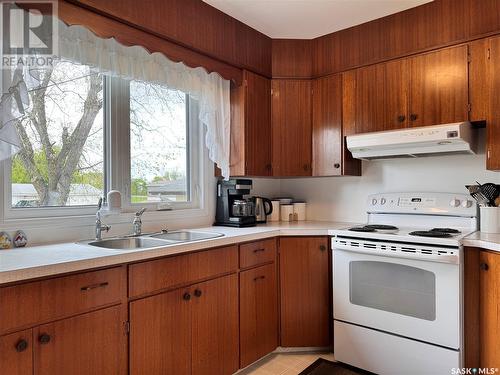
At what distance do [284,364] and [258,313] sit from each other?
0.41 meters

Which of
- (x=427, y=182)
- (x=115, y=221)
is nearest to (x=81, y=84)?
(x=115, y=221)

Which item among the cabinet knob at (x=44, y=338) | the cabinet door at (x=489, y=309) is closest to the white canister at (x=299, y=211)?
the cabinet door at (x=489, y=309)

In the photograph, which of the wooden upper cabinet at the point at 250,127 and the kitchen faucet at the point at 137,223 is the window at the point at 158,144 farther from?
the wooden upper cabinet at the point at 250,127

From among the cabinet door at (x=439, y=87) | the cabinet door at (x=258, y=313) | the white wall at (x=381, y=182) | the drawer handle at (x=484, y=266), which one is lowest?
the cabinet door at (x=258, y=313)

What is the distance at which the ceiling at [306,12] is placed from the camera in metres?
2.30

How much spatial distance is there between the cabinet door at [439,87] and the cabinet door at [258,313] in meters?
1.46

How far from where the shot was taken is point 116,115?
218 centimetres

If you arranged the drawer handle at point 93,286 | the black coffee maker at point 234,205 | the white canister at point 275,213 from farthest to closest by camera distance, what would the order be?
1. the white canister at point 275,213
2. the black coffee maker at point 234,205
3. the drawer handle at point 93,286

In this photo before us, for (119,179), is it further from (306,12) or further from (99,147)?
(306,12)

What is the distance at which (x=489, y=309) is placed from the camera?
1.86m

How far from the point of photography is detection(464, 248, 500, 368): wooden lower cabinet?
183 centimetres

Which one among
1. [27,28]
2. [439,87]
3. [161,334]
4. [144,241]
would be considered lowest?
[161,334]

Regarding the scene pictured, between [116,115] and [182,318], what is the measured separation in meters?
1.30

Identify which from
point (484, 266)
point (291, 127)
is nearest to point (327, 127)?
point (291, 127)
